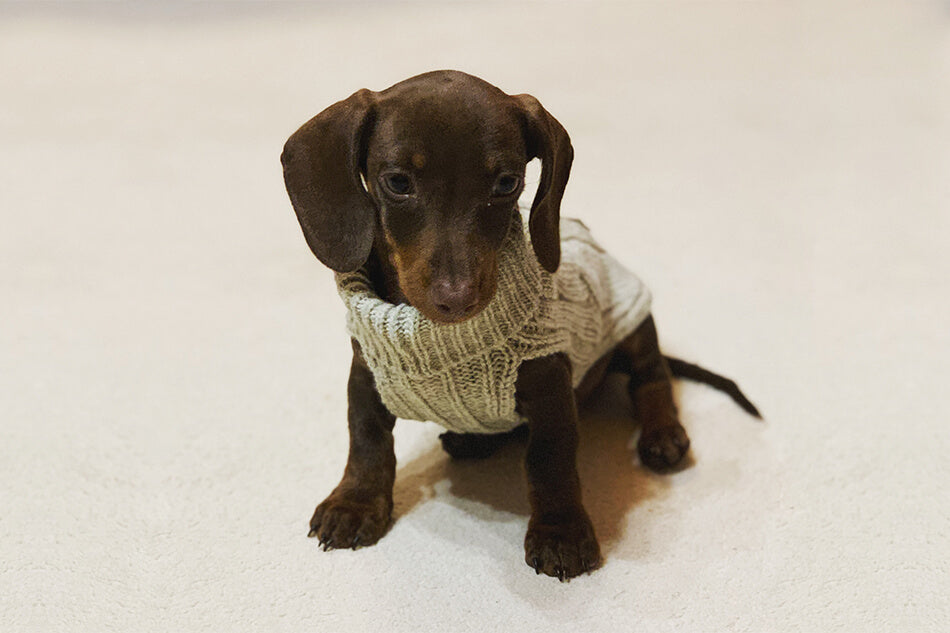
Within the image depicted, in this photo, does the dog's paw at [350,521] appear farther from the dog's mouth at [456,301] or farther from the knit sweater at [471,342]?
the dog's mouth at [456,301]

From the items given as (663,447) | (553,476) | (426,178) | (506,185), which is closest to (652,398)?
(663,447)

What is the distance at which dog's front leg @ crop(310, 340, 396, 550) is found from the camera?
2006mm

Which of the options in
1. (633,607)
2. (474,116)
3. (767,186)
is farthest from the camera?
(767,186)

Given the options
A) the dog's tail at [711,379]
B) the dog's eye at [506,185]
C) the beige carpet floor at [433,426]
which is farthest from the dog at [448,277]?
the dog's tail at [711,379]

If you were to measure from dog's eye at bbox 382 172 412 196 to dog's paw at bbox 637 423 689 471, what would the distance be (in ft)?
2.91

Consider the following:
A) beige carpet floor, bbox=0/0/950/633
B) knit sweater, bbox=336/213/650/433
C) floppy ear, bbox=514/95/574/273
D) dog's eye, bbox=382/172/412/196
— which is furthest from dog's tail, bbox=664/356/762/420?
dog's eye, bbox=382/172/412/196

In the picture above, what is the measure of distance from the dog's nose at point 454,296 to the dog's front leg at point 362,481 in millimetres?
395

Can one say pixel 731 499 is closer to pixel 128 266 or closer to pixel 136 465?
pixel 136 465

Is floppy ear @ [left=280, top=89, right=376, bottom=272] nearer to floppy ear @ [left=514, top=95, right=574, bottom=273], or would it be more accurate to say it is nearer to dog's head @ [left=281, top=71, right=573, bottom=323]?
dog's head @ [left=281, top=71, right=573, bottom=323]

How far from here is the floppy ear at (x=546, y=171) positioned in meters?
1.79

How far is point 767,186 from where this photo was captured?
158 inches

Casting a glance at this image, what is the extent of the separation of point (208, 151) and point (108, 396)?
1.96m

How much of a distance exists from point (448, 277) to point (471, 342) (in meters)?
0.21

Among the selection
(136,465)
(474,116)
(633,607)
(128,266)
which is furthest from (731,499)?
(128,266)
